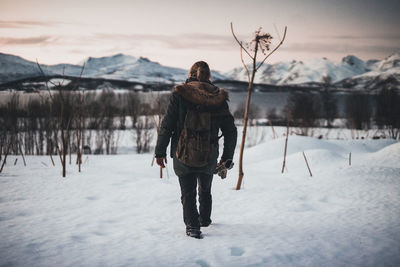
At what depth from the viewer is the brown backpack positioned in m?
2.49

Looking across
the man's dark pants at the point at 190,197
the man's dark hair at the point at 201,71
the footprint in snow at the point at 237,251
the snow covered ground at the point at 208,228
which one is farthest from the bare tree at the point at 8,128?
the footprint in snow at the point at 237,251

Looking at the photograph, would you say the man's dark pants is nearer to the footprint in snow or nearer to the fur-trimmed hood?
the footprint in snow

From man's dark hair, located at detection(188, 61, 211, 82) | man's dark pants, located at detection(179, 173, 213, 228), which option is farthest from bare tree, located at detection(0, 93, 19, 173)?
man's dark hair, located at detection(188, 61, 211, 82)

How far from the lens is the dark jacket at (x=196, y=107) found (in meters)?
2.46

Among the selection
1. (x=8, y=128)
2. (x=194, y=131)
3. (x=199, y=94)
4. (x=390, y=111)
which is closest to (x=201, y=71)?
(x=199, y=94)

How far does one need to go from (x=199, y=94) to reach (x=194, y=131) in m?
0.35

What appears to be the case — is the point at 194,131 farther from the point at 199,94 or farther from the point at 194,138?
the point at 199,94

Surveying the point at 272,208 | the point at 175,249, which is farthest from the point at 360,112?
the point at 175,249

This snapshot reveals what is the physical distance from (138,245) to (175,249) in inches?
14.5

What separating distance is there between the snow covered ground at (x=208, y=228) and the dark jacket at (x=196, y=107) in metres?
0.79

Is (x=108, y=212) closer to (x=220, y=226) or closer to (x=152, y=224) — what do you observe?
(x=152, y=224)

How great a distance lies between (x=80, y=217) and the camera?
10.5ft

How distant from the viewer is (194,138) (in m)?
2.50

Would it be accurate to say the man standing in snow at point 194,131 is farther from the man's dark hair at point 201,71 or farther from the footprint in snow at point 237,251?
the footprint in snow at point 237,251
